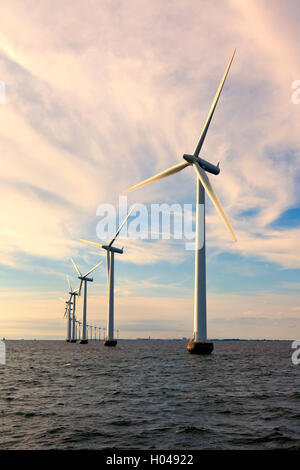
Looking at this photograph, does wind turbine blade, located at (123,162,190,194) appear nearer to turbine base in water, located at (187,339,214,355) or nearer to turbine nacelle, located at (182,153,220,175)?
turbine nacelle, located at (182,153,220,175)

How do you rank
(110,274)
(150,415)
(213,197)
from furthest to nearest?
(110,274)
(213,197)
(150,415)

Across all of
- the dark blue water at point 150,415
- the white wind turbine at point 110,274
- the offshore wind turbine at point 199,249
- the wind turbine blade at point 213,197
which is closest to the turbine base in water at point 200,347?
the offshore wind turbine at point 199,249

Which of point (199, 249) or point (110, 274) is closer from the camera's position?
point (199, 249)

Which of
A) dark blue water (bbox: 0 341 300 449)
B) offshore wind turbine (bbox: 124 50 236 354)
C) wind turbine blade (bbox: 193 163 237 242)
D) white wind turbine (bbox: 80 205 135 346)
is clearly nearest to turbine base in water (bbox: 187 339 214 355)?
offshore wind turbine (bbox: 124 50 236 354)

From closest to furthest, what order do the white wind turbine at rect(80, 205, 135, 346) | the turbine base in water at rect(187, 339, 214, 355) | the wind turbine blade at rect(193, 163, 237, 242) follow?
the wind turbine blade at rect(193, 163, 237, 242)
the turbine base in water at rect(187, 339, 214, 355)
the white wind turbine at rect(80, 205, 135, 346)

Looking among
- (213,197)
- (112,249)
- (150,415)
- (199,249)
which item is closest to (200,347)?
(199,249)

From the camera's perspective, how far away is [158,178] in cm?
8338

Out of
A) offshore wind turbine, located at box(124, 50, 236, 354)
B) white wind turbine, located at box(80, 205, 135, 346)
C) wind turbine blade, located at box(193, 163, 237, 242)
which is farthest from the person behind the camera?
white wind turbine, located at box(80, 205, 135, 346)

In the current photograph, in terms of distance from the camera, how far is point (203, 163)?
3282 inches

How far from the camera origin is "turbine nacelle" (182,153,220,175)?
8025 centimetres

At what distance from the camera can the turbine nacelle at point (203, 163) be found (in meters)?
80.2

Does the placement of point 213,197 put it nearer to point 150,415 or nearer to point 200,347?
point 200,347

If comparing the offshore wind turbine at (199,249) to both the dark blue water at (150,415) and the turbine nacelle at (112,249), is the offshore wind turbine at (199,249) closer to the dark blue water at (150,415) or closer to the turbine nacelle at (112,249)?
the dark blue water at (150,415)
